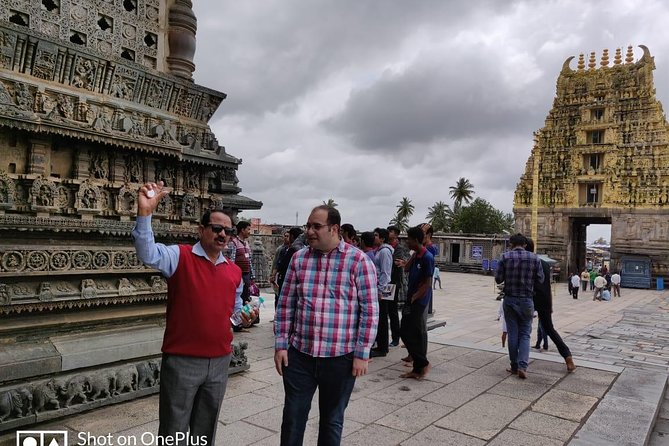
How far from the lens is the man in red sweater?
2.94 metres

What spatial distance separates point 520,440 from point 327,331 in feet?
7.45

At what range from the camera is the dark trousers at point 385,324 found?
7.17 meters

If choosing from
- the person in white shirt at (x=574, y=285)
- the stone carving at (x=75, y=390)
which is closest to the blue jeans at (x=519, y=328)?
the stone carving at (x=75, y=390)

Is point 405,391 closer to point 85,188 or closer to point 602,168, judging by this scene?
point 85,188

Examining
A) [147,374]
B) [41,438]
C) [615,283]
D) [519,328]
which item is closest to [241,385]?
[147,374]

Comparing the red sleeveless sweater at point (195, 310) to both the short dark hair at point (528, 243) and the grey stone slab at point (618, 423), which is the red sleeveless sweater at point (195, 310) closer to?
the grey stone slab at point (618, 423)

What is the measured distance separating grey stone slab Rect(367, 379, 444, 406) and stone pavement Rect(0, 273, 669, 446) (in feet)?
0.04

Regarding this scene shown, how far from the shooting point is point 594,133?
34281mm

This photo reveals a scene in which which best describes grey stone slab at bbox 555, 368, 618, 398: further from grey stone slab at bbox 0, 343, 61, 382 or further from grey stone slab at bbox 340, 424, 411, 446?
grey stone slab at bbox 0, 343, 61, 382

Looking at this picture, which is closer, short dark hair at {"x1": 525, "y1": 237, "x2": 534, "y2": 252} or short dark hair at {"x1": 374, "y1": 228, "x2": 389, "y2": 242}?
short dark hair at {"x1": 525, "y1": 237, "x2": 534, "y2": 252}

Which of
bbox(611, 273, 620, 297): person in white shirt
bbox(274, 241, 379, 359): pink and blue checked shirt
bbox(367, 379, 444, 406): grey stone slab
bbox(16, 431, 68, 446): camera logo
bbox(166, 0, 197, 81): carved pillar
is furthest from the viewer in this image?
bbox(611, 273, 620, 297): person in white shirt

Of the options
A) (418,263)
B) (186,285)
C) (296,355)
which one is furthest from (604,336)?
(186,285)

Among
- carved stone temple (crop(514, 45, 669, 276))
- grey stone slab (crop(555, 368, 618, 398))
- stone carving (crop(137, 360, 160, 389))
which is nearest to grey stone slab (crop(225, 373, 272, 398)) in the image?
stone carving (crop(137, 360, 160, 389))

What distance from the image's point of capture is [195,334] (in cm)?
297
